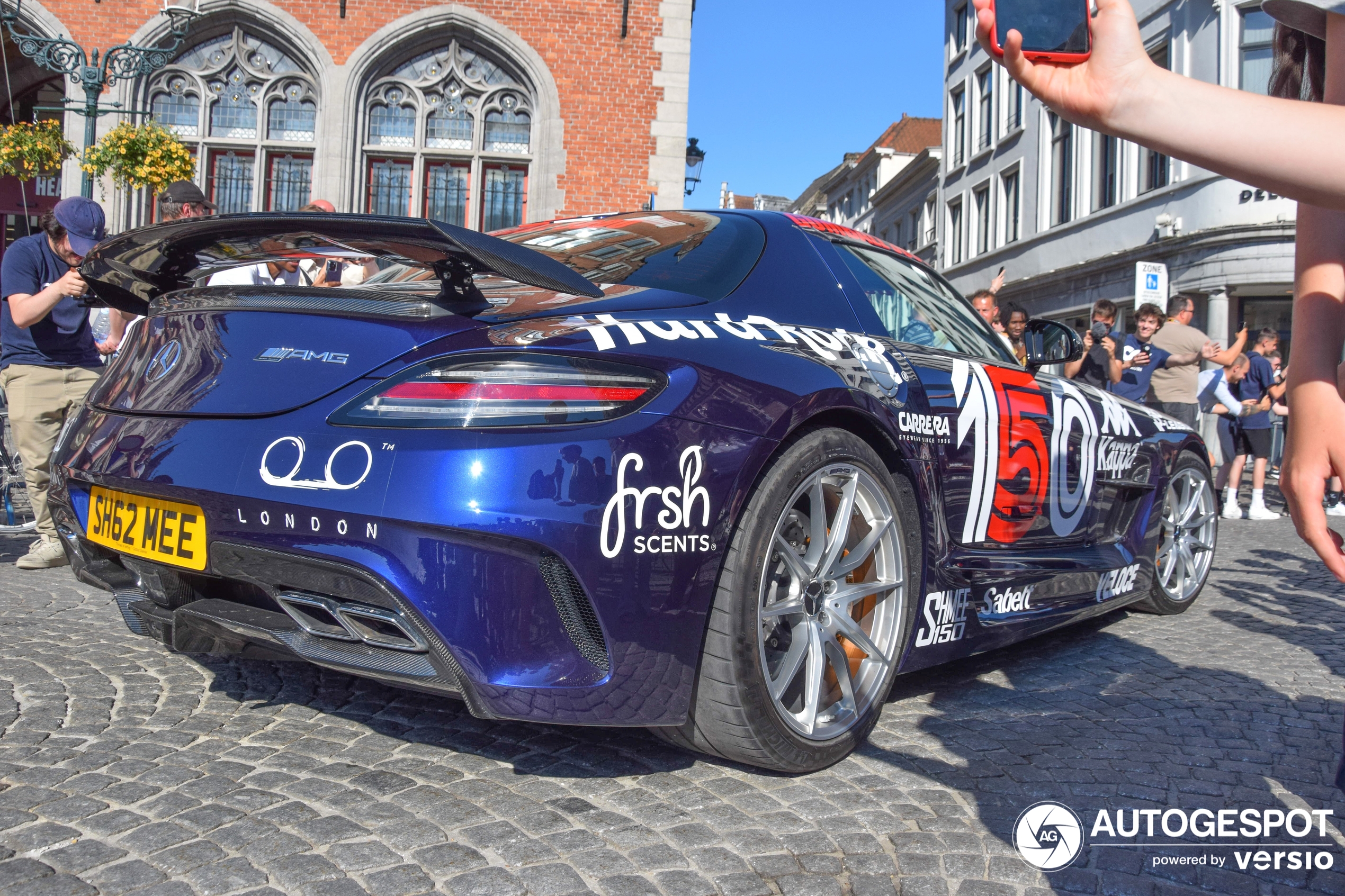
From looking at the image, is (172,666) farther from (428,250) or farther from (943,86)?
(943,86)

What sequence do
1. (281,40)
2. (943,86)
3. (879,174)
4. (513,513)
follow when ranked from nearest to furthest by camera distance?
(513,513), (281,40), (943,86), (879,174)

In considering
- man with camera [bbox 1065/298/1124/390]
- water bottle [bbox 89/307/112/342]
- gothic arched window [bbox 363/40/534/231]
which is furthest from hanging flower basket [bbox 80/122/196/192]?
man with camera [bbox 1065/298/1124/390]

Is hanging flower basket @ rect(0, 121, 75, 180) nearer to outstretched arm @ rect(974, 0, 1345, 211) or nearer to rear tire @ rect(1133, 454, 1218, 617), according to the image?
rear tire @ rect(1133, 454, 1218, 617)

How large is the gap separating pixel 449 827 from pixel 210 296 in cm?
134

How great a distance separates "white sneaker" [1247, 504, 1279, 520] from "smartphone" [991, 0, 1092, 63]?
383 inches

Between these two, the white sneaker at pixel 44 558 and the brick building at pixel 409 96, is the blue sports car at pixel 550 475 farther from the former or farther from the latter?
the brick building at pixel 409 96

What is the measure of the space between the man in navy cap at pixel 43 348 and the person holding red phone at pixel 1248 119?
497cm

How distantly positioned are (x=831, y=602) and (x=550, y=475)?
2.93ft

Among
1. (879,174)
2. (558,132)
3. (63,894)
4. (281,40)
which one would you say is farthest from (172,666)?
(879,174)

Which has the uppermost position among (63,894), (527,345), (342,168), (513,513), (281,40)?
(281,40)

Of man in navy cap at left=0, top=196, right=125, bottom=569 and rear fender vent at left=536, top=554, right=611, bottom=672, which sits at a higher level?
man in navy cap at left=0, top=196, right=125, bottom=569

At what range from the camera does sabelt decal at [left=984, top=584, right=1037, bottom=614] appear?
2.98 metres

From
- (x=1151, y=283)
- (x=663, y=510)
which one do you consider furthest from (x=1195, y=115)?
(x=1151, y=283)

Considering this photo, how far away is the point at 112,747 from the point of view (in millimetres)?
2396
